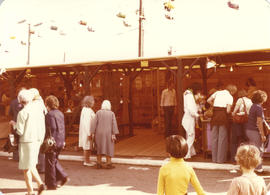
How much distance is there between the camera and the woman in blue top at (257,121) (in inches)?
242

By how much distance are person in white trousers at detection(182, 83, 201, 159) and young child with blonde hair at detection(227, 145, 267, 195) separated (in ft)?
17.1

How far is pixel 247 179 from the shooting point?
2400 millimetres

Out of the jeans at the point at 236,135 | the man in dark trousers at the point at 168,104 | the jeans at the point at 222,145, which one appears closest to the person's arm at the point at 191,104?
the jeans at the point at 222,145

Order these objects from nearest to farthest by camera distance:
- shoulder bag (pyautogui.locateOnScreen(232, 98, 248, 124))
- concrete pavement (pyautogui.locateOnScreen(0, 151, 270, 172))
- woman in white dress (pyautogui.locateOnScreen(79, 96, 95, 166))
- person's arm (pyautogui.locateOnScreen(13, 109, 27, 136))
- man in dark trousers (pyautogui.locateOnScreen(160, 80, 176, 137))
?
person's arm (pyautogui.locateOnScreen(13, 109, 27, 136)) < shoulder bag (pyautogui.locateOnScreen(232, 98, 248, 124)) < concrete pavement (pyautogui.locateOnScreen(0, 151, 270, 172)) < woman in white dress (pyautogui.locateOnScreen(79, 96, 95, 166)) < man in dark trousers (pyautogui.locateOnScreen(160, 80, 176, 137))

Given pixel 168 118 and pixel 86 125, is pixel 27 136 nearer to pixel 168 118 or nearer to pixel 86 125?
pixel 86 125

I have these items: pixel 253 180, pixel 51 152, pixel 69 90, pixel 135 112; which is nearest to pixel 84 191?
pixel 51 152

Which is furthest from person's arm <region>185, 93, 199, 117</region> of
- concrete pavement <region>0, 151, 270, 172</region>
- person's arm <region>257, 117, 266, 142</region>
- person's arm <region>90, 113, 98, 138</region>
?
person's arm <region>90, 113, 98, 138</region>

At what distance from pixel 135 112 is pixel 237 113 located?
30.2ft

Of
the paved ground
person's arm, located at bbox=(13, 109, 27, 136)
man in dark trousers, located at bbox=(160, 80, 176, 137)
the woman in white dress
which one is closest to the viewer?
person's arm, located at bbox=(13, 109, 27, 136)

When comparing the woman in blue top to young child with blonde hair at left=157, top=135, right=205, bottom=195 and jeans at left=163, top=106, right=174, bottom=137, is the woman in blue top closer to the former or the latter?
young child with blonde hair at left=157, top=135, right=205, bottom=195

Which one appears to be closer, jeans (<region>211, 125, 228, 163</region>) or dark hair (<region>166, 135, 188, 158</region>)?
dark hair (<region>166, 135, 188, 158</region>)

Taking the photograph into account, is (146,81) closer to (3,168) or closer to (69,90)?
(69,90)

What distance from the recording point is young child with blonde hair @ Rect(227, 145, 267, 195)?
7.81 ft

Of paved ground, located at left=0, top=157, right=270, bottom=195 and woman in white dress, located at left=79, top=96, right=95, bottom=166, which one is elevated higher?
woman in white dress, located at left=79, top=96, right=95, bottom=166
